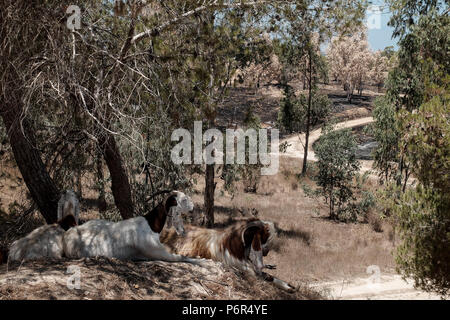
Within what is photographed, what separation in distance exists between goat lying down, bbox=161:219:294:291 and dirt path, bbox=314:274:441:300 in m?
6.39

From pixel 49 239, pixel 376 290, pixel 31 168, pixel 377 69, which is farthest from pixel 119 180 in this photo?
pixel 377 69

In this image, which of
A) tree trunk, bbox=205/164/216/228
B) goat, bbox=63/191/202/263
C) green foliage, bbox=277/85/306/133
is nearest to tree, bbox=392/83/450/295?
goat, bbox=63/191/202/263

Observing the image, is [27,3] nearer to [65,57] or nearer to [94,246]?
[65,57]

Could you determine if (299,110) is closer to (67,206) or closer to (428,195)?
(428,195)

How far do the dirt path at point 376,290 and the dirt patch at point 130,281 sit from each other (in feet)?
23.1

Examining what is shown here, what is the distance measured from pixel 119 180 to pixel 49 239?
2304 mm

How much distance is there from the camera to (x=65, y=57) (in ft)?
21.6

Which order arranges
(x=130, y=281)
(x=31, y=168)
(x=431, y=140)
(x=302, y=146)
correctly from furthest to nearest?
1. (x=302, y=146)
2. (x=431, y=140)
3. (x=31, y=168)
4. (x=130, y=281)

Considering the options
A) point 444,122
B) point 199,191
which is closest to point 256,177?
point 199,191

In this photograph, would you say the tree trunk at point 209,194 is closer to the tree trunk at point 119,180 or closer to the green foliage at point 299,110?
the tree trunk at point 119,180

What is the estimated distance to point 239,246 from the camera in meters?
5.93

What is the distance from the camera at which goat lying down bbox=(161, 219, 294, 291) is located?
5723mm

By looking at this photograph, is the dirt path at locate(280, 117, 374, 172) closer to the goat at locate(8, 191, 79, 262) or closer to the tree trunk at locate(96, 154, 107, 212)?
the tree trunk at locate(96, 154, 107, 212)

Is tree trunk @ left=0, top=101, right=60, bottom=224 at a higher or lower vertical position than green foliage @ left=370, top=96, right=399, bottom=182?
lower
